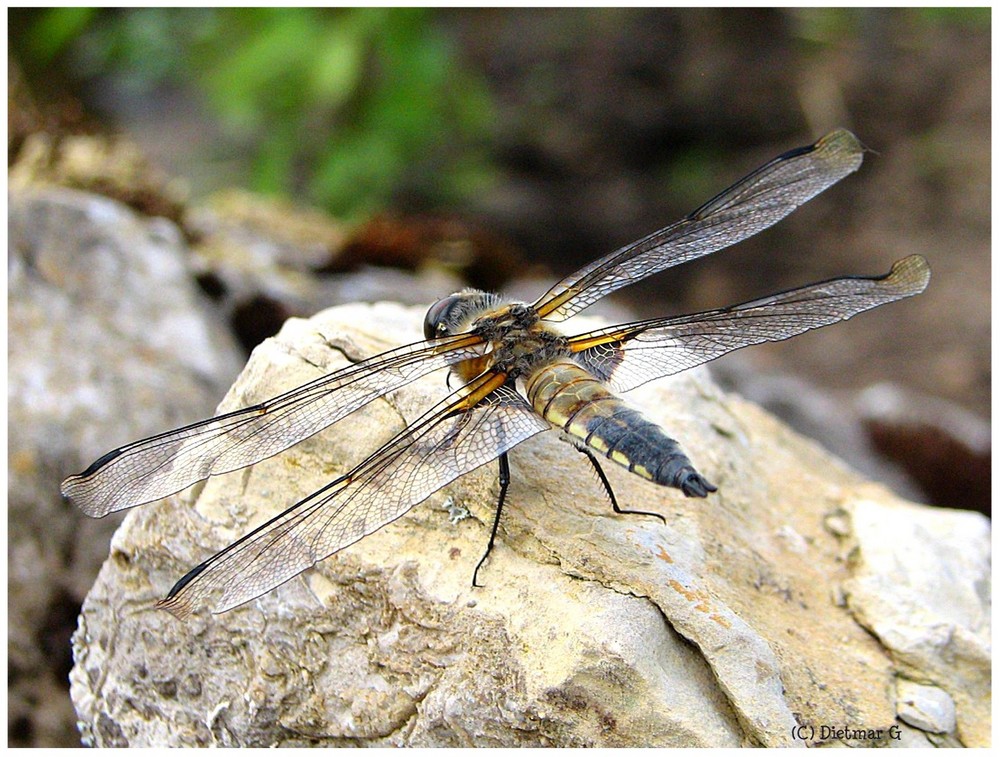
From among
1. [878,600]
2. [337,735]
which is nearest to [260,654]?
[337,735]

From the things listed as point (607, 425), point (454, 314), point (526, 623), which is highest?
point (454, 314)

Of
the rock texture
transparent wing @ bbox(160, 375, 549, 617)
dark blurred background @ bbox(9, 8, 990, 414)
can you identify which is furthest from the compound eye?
dark blurred background @ bbox(9, 8, 990, 414)

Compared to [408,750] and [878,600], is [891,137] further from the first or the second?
[408,750]

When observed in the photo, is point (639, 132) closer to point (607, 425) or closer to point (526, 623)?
point (607, 425)

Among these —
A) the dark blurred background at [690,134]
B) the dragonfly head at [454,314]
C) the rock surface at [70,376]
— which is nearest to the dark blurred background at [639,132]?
the dark blurred background at [690,134]

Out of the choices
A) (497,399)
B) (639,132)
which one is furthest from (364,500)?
(639,132)

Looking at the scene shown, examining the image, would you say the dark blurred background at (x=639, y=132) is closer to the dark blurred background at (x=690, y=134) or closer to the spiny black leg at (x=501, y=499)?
the dark blurred background at (x=690, y=134)
